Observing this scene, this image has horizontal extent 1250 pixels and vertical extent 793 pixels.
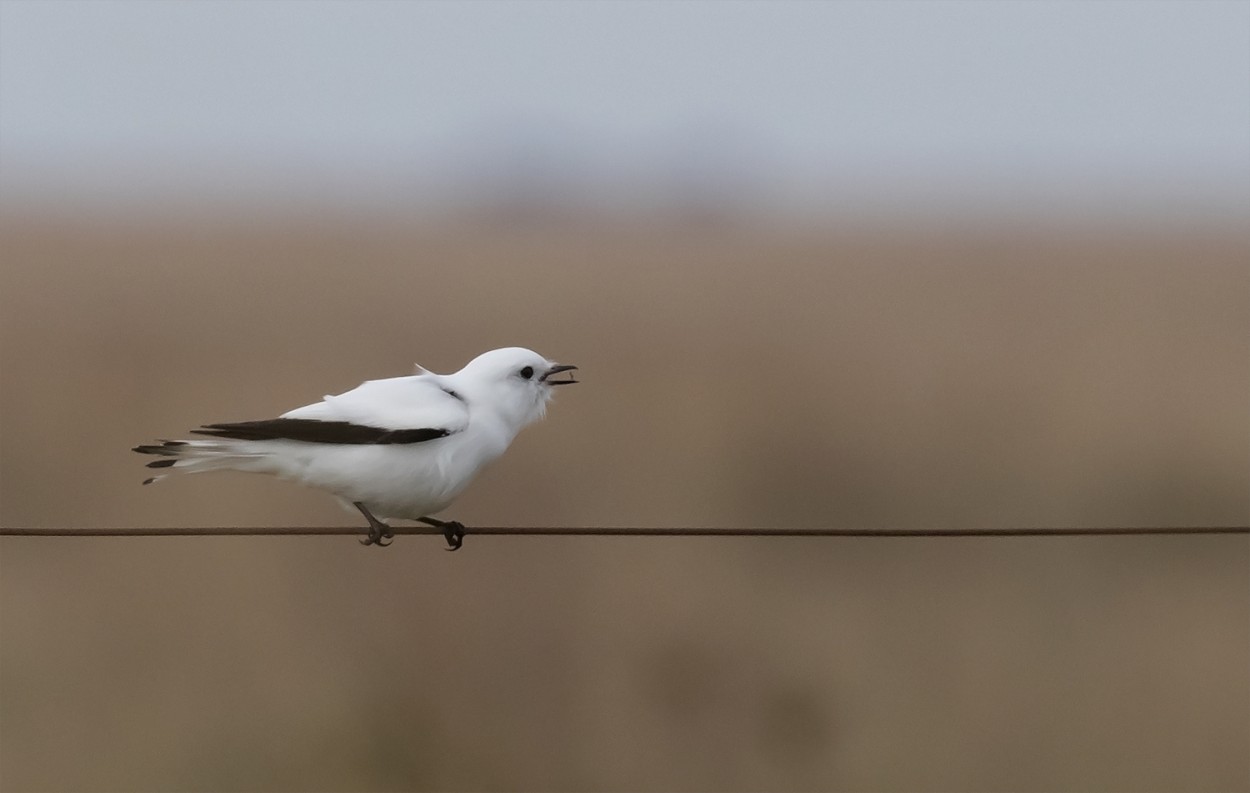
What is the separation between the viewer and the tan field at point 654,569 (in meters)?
7.27

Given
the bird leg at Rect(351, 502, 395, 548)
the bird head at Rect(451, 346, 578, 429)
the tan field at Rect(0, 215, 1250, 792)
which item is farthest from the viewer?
the tan field at Rect(0, 215, 1250, 792)

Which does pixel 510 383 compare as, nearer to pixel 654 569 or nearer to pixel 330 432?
pixel 330 432

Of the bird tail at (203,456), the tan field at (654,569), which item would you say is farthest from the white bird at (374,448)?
the tan field at (654,569)

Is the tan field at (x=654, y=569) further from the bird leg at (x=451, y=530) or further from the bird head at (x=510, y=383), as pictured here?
the bird head at (x=510, y=383)

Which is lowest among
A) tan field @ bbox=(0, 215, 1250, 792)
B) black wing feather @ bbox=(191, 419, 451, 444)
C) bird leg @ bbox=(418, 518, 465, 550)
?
tan field @ bbox=(0, 215, 1250, 792)

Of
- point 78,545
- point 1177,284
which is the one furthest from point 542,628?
point 1177,284

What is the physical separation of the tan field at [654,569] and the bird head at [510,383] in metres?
2.68

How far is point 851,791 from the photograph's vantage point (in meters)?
7.26

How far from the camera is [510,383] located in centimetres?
506

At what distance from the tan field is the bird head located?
268 centimetres

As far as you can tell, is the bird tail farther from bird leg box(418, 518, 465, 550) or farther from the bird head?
the bird head

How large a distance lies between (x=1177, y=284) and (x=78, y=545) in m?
9.91

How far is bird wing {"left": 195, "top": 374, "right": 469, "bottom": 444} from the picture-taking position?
14.6ft

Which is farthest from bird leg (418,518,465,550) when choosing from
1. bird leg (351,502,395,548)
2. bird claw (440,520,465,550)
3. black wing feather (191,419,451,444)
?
black wing feather (191,419,451,444)
